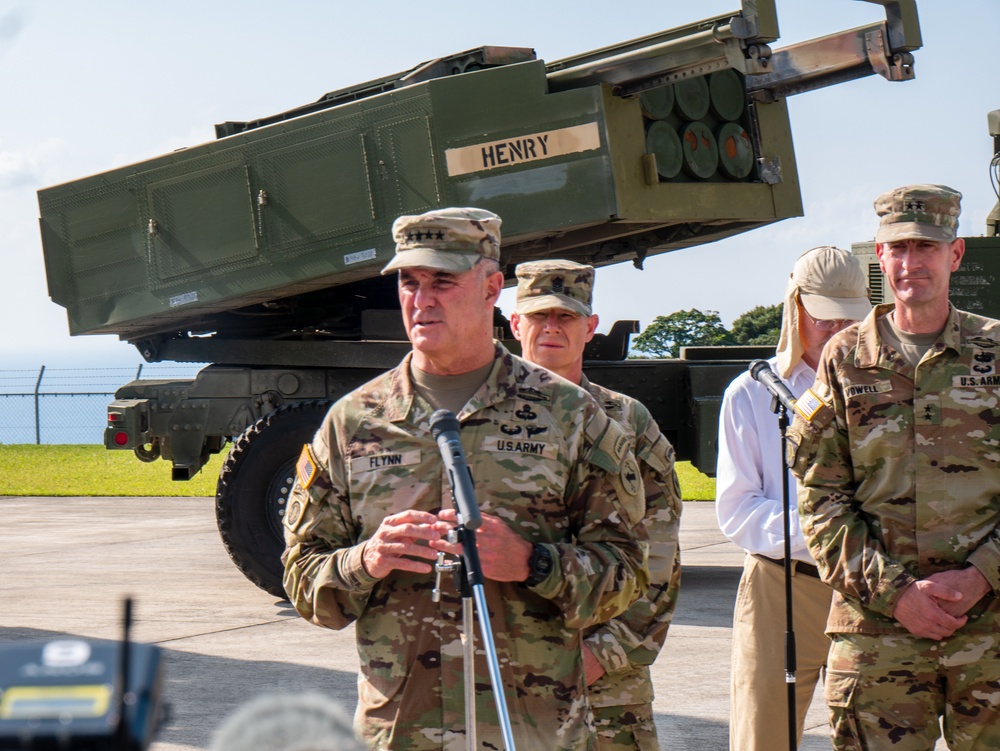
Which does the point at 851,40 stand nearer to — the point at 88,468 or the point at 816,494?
the point at 816,494

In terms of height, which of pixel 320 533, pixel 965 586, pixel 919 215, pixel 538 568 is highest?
pixel 919 215

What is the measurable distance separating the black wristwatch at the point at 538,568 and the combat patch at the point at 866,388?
3.99 ft

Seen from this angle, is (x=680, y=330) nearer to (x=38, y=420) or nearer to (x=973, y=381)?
(x=973, y=381)

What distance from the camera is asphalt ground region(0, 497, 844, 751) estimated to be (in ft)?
20.8

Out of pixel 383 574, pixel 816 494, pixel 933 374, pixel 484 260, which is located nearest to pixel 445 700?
pixel 383 574

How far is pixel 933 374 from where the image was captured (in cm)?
357

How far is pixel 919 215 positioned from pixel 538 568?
4.99 ft

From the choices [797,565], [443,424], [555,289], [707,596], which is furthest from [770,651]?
[707,596]

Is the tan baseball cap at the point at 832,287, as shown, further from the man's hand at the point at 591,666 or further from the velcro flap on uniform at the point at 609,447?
the velcro flap on uniform at the point at 609,447

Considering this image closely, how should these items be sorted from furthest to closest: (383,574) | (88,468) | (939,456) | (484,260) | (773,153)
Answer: (88,468)
(773,153)
(939,456)
(484,260)
(383,574)

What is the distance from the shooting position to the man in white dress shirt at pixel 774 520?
13.6 feet

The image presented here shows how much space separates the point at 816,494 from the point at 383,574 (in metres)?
1.39

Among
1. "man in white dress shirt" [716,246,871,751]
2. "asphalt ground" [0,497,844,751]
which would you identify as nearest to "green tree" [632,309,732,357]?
"asphalt ground" [0,497,844,751]

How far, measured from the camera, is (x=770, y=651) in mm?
4156
